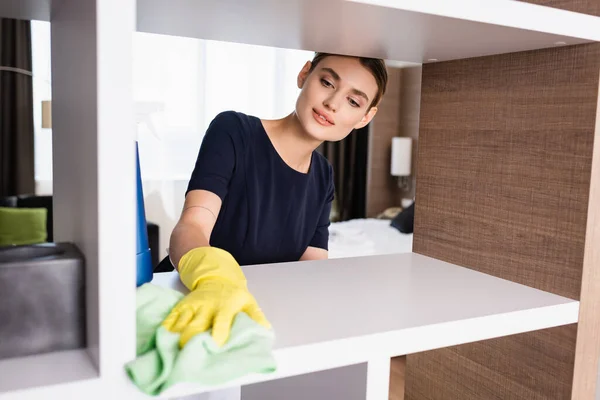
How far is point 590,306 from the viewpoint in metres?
0.81

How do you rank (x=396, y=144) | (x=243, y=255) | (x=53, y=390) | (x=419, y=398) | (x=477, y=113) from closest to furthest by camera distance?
(x=53, y=390)
(x=477, y=113)
(x=419, y=398)
(x=243, y=255)
(x=396, y=144)

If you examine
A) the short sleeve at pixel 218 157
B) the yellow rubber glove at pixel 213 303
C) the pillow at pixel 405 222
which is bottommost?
the pillow at pixel 405 222

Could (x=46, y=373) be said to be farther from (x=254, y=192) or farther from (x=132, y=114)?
(x=254, y=192)

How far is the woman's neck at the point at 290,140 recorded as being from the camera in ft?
5.00

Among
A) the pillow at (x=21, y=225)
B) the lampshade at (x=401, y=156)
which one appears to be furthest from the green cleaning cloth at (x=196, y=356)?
the lampshade at (x=401, y=156)

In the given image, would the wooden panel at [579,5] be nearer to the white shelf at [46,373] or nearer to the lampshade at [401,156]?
the white shelf at [46,373]

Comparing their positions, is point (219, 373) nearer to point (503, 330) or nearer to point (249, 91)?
point (503, 330)

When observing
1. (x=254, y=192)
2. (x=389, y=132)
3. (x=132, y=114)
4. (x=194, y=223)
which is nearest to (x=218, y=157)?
(x=254, y=192)

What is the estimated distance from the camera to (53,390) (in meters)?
0.46

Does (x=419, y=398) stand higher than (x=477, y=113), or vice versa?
(x=477, y=113)

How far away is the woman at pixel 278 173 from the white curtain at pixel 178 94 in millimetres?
2765

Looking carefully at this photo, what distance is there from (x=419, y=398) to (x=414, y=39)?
2.36 ft

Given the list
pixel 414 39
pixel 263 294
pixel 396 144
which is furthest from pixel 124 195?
pixel 396 144

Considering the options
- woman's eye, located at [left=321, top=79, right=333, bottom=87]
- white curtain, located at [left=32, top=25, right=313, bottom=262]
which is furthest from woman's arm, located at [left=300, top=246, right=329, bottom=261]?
white curtain, located at [left=32, top=25, right=313, bottom=262]
